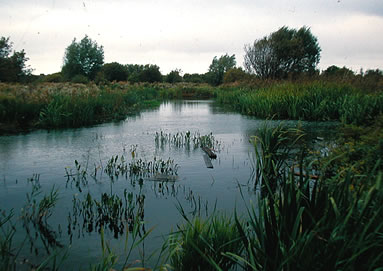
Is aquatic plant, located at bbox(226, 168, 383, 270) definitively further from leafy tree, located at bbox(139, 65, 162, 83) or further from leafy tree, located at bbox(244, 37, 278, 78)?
leafy tree, located at bbox(139, 65, 162, 83)

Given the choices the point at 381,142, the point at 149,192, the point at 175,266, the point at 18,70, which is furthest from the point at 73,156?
the point at 18,70

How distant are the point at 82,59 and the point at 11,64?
22.1m

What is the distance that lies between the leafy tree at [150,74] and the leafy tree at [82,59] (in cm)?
703

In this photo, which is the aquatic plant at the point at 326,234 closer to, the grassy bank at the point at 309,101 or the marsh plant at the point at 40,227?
the marsh plant at the point at 40,227

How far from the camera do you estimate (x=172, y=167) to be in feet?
20.3

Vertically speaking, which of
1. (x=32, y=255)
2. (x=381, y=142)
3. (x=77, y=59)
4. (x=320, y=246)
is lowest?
(x=32, y=255)

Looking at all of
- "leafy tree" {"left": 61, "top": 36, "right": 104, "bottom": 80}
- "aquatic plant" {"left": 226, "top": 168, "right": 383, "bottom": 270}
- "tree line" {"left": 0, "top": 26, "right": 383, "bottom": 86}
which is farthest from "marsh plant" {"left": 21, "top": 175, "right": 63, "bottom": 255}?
"leafy tree" {"left": 61, "top": 36, "right": 104, "bottom": 80}

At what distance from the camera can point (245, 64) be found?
1211 inches

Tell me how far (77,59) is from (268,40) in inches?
1221

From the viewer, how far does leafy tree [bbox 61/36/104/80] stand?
4925cm

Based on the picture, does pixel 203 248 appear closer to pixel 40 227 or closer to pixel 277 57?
pixel 40 227

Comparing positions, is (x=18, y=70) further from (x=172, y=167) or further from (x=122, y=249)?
(x=122, y=249)

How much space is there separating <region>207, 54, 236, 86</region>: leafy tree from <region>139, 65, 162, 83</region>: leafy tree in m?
9.02

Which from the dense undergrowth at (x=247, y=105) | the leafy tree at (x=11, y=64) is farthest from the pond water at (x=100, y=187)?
the leafy tree at (x=11, y=64)
